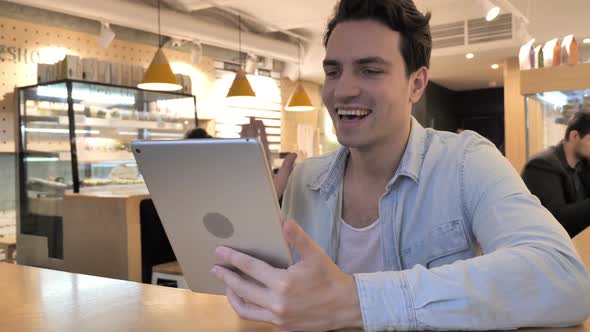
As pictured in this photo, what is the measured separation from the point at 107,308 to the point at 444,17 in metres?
6.60

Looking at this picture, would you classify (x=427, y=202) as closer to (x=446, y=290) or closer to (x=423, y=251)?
(x=423, y=251)

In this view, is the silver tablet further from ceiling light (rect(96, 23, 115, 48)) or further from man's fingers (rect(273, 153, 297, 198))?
ceiling light (rect(96, 23, 115, 48))

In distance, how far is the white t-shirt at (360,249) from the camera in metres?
1.35

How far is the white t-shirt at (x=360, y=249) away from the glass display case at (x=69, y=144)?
13.3 ft

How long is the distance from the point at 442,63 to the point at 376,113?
754cm

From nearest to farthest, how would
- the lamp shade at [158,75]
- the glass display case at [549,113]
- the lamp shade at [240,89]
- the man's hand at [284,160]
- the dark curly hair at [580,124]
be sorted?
the man's hand at [284,160] → the dark curly hair at [580,124] → the glass display case at [549,113] → the lamp shade at [158,75] → the lamp shade at [240,89]

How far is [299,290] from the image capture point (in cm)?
81

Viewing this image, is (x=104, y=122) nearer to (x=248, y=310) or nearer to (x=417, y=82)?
(x=417, y=82)

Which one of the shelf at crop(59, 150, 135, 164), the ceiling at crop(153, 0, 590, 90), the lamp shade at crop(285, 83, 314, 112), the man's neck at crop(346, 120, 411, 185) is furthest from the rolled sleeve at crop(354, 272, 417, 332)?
the lamp shade at crop(285, 83, 314, 112)

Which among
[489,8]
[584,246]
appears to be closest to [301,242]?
[584,246]

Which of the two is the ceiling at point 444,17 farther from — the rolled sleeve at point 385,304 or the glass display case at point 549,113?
the rolled sleeve at point 385,304

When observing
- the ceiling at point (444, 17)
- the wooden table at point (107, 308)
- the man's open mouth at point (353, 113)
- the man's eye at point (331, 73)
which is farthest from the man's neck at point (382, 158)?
the ceiling at point (444, 17)

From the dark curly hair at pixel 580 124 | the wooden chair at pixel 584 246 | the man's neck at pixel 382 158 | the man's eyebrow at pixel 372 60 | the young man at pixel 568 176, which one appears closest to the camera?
the man's eyebrow at pixel 372 60

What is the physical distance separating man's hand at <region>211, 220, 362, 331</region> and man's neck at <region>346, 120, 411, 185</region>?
2.00 ft
